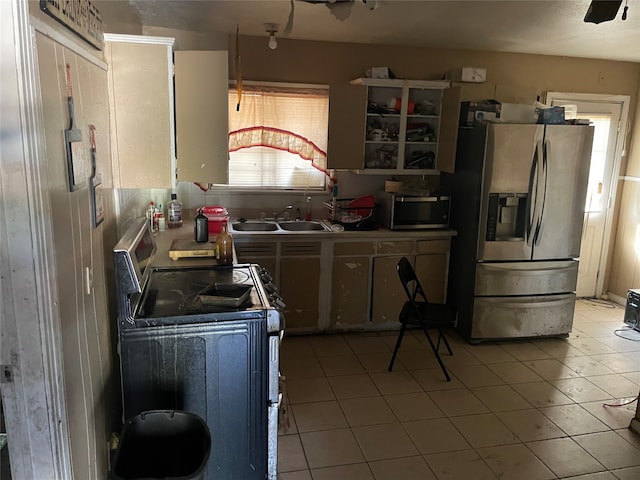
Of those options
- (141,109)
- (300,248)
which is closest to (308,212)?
(300,248)

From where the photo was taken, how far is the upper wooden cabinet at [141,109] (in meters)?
2.19

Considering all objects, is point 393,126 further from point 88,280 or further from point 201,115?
point 88,280

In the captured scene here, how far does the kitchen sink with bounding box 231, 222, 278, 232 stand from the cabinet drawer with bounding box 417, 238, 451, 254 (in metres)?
1.25

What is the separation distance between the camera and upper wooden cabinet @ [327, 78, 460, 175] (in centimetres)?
408

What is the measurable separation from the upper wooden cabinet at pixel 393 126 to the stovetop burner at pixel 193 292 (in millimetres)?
1966

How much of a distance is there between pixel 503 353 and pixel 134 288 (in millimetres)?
3102

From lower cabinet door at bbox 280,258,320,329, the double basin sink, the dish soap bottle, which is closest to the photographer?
the dish soap bottle

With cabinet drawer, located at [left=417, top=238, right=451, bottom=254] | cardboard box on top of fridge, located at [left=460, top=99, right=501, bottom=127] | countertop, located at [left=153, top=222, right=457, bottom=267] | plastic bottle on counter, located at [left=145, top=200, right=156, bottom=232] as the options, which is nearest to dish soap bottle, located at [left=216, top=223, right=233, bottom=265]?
countertop, located at [left=153, top=222, right=457, bottom=267]

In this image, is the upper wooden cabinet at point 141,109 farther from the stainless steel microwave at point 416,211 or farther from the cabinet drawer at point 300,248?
the stainless steel microwave at point 416,211

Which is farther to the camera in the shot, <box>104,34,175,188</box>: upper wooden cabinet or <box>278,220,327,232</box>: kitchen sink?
<box>278,220,327,232</box>: kitchen sink

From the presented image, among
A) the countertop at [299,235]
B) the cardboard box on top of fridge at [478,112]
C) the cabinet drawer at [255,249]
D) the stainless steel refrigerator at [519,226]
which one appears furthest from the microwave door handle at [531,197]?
the cabinet drawer at [255,249]

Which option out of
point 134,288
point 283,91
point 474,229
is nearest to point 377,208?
point 474,229

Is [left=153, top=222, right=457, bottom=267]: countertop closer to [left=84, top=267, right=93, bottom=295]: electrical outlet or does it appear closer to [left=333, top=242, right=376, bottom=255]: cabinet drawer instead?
[left=333, top=242, right=376, bottom=255]: cabinet drawer

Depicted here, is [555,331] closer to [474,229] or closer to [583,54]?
[474,229]
